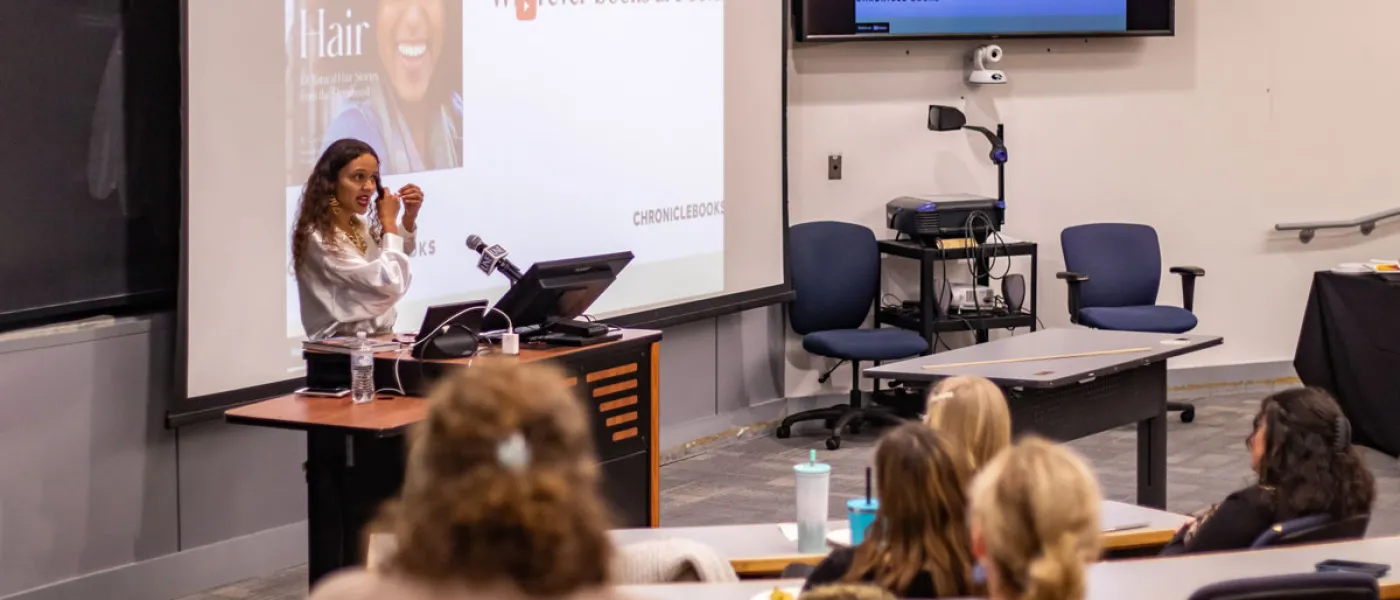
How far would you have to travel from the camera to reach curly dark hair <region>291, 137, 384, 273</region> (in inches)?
166

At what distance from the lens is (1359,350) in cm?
659

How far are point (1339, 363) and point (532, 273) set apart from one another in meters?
4.13

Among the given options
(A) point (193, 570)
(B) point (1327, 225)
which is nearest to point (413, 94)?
(A) point (193, 570)

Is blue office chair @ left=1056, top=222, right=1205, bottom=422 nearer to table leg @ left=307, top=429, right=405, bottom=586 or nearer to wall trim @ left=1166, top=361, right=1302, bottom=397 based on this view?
wall trim @ left=1166, top=361, right=1302, bottom=397

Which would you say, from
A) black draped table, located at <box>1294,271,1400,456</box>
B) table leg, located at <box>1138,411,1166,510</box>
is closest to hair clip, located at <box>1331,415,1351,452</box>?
table leg, located at <box>1138,411,1166,510</box>

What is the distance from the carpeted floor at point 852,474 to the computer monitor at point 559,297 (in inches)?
47.2

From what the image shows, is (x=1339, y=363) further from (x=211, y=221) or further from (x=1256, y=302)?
(x=211, y=221)

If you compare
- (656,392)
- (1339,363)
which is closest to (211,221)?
(656,392)

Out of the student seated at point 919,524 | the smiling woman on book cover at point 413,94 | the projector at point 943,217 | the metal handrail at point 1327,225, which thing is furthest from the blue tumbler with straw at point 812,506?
the metal handrail at point 1327,225

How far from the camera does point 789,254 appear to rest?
6941 millimetres

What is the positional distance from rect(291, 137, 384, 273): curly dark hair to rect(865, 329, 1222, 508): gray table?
157 cm

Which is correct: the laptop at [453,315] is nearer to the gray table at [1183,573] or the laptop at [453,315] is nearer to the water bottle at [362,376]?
the water bottle at [362,376]

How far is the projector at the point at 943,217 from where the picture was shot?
7.04 m

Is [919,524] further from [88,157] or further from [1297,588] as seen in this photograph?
[88,157]
